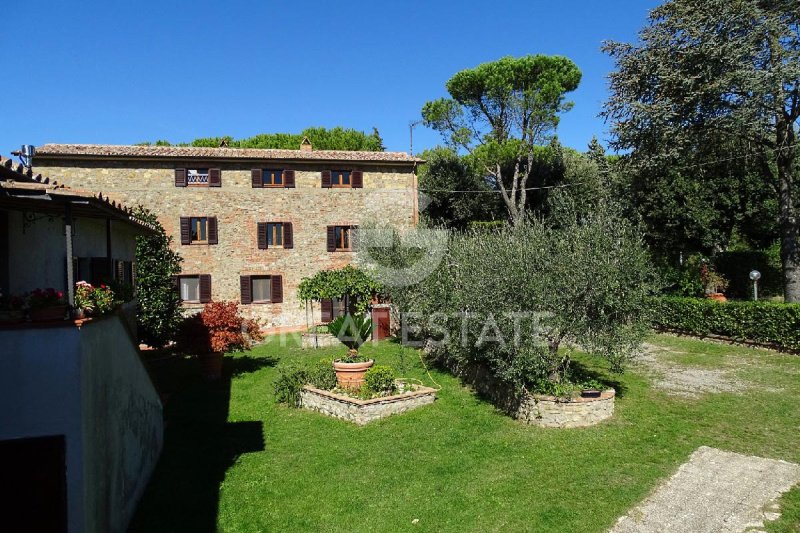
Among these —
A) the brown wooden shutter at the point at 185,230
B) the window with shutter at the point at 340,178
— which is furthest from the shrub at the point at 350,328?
the brown wooden shutter at the point at 185,230

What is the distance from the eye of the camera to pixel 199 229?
904 inches

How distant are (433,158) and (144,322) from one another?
1847 cm

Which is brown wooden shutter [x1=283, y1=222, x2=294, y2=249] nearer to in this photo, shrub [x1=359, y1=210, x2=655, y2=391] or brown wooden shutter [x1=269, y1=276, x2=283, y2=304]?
brown wooden shutter [x1=269, y1=276, x2=283, y2=304]

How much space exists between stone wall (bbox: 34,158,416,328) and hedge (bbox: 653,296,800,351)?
11.6 meters

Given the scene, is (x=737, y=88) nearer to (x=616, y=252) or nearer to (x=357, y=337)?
(x=616, y=252)

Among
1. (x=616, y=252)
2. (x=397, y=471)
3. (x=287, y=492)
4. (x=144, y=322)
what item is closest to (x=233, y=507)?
(x=287, y=492)

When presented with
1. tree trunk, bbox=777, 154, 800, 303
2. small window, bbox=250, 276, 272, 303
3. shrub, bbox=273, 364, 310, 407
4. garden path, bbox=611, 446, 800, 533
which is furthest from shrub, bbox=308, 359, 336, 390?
Result: tree trunk, bbox=777, 154, 800, 303

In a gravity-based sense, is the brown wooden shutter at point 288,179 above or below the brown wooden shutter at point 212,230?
above

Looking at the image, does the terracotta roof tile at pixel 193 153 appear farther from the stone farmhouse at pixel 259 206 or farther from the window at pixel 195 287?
the window at pixel 195 287

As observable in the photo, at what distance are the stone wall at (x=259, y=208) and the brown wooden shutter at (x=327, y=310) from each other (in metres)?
0.35

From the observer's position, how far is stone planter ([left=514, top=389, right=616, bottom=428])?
9516 mm

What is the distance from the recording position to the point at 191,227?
74.8 ft

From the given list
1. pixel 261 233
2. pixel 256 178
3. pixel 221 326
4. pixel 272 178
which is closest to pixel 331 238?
pixel 261 233

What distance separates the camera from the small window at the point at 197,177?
22.8 metres
